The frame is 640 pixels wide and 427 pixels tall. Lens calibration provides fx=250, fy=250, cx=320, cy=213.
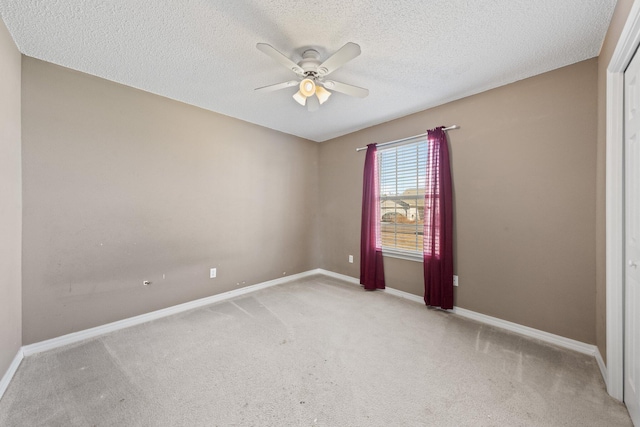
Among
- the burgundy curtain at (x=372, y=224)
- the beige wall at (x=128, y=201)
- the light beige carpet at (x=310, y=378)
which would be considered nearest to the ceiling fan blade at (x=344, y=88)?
the burgundy curtain at (x=372, y=224)

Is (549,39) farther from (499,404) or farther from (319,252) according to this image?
(319,252)

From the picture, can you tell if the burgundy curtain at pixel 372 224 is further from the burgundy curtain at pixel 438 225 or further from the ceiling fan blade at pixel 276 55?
the ceiling fan blade at pixel 276 55

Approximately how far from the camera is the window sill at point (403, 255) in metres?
3.14

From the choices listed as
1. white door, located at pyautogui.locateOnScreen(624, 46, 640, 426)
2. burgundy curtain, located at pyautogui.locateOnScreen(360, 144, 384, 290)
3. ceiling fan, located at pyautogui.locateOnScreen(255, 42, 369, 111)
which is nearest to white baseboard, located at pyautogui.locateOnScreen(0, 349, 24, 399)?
ceiling fan, located at pyautogui.locateOnScreen(255, 42, 369, 111)

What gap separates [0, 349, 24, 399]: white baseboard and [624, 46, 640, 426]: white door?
142 inches

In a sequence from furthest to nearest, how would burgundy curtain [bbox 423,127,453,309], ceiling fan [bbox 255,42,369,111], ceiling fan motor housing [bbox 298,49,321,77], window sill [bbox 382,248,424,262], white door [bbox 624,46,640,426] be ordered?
window sill [bbox 382,248,424,262] → burgundy curtain [bbox 423,127,453,309] → ceiling fan motor housing [bbox 298,49,321,77] → ceiling fan [bbox 255,42,369,111] → white door [bbox 624,46,640,426]

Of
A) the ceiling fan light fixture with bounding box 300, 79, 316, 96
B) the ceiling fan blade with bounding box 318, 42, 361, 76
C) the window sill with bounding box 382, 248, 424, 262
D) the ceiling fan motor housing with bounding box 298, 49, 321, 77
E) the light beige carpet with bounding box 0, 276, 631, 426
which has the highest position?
the ceiling fan motor housing with bounding box 298, 49, 321, 77

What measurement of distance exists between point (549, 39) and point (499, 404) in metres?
2.47

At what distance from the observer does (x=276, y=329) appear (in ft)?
7.88

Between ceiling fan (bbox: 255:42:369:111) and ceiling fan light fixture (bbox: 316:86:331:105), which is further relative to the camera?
ceiling fan light fixture (bbox: 316:86:331:105)

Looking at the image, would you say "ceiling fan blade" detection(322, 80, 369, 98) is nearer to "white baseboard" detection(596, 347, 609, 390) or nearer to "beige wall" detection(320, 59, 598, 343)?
"beige wall" detection(320, 59, 598, 343)

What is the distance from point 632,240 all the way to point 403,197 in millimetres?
2079

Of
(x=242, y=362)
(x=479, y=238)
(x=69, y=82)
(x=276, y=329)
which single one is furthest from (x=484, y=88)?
(x=69, y=82)

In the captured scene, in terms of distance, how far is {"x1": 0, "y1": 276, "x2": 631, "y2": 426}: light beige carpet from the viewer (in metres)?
1.40
